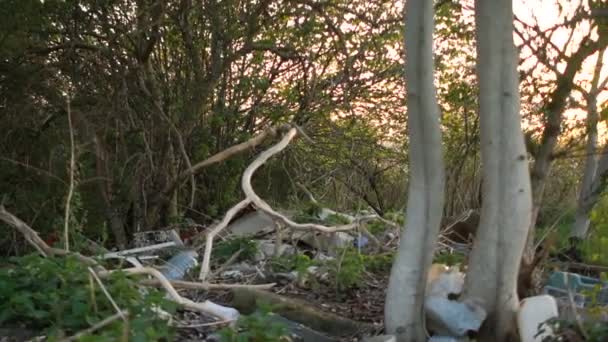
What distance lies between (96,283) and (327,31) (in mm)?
5673

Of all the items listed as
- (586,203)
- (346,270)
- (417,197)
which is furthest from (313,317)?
(586,203)

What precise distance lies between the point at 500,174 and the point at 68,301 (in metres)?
2.27

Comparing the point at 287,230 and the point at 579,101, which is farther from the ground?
the point at 579,101

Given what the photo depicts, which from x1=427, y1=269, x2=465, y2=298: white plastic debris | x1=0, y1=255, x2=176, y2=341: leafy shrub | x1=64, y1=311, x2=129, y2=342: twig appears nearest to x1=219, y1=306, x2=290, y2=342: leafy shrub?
x1=0, y1=255, x2=176, y2=341: leafy shrub

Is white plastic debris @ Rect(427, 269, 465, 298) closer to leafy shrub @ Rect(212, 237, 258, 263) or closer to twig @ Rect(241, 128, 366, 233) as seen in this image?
twig @ Rect(241, 128, 366, 233)

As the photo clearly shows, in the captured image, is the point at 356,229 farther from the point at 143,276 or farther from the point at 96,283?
the point at 96,283

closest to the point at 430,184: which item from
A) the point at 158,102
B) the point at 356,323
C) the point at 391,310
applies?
the point at 391,310

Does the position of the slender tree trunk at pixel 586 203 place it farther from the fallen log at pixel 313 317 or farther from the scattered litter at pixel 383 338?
the scattered litter at pixel 383 338

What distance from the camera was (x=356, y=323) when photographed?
4.68 meters

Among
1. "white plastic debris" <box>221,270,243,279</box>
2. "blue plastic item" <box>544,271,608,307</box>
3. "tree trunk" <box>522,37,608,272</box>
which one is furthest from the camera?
"white plastic debris" <box>221,270,243,279</box>

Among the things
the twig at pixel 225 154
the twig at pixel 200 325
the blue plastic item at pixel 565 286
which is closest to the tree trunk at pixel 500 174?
the blue plastic item at pixel 565 286

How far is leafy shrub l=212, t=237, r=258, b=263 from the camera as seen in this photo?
6.29 meters

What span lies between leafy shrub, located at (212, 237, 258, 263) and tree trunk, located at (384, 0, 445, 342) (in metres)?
2.17

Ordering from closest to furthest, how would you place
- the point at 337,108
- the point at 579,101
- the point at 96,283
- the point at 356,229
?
the point at 96,283, the point at 579,101, the point at 356,229, the point at 337,108
